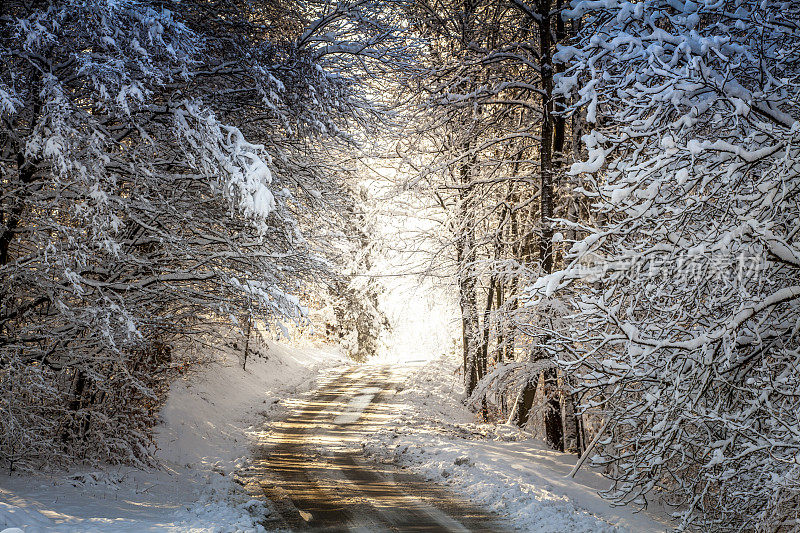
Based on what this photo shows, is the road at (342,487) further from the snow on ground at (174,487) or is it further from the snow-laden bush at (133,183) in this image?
the snow-laden bush at (133,183)

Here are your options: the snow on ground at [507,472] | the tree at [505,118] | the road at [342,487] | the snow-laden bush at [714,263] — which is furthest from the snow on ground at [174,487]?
the tree at [505,118]

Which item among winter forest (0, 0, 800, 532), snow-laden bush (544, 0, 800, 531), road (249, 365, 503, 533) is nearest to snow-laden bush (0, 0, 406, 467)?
winter forest (0, 0, 800, 532)

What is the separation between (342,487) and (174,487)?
2.91m

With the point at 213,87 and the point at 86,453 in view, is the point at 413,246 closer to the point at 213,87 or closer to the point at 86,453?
the point at 213,87

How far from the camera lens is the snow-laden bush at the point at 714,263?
5.27 metres

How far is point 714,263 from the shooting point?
5.45m

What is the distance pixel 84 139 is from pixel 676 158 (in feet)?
22.1

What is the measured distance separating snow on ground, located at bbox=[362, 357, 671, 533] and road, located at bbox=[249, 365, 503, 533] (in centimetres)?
45

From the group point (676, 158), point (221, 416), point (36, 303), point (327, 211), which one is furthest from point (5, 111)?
point (221, 416)

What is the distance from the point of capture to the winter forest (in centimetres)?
559

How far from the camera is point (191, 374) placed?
1730cm

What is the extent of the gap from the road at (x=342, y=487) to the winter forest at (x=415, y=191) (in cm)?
33

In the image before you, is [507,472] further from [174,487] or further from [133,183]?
[133,183]

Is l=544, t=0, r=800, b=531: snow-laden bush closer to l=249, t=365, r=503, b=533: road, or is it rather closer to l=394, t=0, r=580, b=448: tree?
l=249, t=365, r=503, b=533: road
